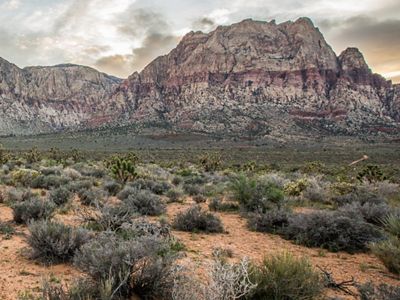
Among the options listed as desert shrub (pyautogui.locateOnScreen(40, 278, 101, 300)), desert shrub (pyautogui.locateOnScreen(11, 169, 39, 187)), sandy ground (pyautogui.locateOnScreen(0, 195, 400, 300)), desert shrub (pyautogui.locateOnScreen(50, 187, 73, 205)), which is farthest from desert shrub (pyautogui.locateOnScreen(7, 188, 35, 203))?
desert shrub (pyautogui.locateOnScreen(40, 278, 101, 300))

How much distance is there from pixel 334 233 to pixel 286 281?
5.04 meters

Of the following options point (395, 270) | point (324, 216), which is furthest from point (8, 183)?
point (395, 270)

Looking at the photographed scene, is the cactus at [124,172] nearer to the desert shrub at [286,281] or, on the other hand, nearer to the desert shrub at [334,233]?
the desert shrub at [334,233]

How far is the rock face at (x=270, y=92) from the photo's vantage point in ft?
415

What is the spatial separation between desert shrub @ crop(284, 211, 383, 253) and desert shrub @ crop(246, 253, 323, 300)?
14.0 ft

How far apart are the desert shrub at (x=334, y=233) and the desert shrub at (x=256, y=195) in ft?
11.7

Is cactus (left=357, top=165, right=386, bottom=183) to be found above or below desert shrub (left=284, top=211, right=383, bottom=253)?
below

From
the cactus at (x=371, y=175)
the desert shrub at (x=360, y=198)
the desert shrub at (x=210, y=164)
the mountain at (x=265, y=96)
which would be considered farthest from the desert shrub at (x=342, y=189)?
the mountain at (x=265, y=96)

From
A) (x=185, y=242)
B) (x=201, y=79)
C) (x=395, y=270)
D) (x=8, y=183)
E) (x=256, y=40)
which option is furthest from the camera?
(x=256, y=40)

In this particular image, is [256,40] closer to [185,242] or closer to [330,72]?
[330,72]

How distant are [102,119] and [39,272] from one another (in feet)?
635

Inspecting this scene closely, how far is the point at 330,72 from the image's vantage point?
7333 inches

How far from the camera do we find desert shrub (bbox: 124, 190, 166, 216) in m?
13.0

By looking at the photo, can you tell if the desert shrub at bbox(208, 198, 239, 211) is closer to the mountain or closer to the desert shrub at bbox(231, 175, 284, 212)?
the desert shrub at bbox(231, 175, 284, 212)
